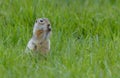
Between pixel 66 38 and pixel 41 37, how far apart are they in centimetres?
90

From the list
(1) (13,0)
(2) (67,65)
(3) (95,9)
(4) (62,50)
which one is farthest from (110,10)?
(2) (67,65)

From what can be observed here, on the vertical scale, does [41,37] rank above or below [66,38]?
above

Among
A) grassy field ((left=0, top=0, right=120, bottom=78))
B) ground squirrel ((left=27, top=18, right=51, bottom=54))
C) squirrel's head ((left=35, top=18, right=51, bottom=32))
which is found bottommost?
grassy field ((left=0, top=0, right=120, bottom=78))

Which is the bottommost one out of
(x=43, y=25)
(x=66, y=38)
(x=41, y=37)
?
(x=66, y=38)

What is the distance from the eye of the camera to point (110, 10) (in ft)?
22.2

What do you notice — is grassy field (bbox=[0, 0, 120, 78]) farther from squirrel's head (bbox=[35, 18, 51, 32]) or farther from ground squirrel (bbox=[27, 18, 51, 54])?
squirrel's head (bbox=[35, 18, 51, 32])

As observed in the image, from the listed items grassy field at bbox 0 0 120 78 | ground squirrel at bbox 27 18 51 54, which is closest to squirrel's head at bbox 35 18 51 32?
ground squirrel at bbox 27 18 51 54

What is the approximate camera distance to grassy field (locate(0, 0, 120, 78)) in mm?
4578

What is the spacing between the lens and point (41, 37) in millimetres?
4883

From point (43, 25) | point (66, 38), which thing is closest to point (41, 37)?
point (43, 25)

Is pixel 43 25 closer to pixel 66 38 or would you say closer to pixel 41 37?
pixel 41 37

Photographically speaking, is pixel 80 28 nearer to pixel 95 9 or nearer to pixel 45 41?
pixel 95 9

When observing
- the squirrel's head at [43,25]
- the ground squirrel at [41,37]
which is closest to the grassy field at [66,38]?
the ground squirrel at [41,37]

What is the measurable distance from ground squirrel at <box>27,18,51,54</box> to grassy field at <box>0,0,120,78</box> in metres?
0.09
